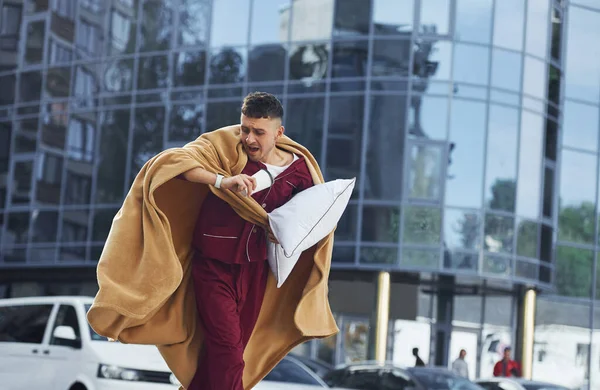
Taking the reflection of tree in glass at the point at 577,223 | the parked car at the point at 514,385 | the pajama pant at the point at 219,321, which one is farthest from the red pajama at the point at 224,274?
the reflection of tree in glass at the point at 577,223

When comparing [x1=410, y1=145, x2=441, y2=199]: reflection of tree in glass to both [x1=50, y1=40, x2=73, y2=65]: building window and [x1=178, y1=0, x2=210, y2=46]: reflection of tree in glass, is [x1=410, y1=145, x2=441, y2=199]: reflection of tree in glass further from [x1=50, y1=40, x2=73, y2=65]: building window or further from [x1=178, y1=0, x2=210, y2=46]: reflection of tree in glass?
[x1=50, y1=40, x2=73, y2=65]: building window

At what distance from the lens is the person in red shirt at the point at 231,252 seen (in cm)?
538

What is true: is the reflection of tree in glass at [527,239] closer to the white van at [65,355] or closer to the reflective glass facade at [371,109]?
the reflective glass facade at [371,109]

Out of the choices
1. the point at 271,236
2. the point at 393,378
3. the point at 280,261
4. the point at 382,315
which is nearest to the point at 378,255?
the point at 382,315

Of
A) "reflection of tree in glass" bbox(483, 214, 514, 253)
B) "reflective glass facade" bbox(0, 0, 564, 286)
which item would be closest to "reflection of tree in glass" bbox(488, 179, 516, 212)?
"reflective glass facade" bbox(0, 0, 564, 286)

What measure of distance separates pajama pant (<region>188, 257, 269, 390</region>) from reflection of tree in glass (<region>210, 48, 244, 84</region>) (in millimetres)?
28151

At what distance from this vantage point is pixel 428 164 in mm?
31359

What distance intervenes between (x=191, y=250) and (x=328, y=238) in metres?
0.62

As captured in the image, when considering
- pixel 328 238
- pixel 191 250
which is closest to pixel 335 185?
pixel 328 238

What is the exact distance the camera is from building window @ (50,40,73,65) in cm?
3694

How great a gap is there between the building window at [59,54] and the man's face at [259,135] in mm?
32275

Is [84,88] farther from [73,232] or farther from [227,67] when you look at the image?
[227,67]

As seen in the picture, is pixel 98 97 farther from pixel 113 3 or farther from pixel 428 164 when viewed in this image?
pixel 428 164

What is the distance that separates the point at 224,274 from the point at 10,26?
34.5 metres
